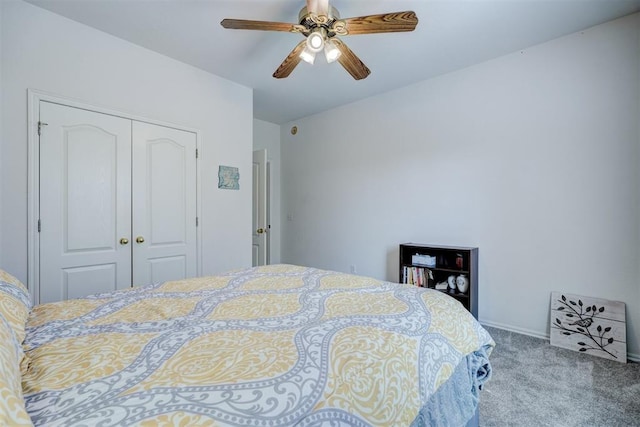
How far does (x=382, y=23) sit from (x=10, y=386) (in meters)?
2.20

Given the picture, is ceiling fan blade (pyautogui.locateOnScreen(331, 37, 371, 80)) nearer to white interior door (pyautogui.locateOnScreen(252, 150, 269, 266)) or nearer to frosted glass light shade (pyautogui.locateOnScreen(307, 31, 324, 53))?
frosted glass light shade (pyautogui.locateOnScreen(307, 31, 324, 53))

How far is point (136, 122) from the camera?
8.71 ft

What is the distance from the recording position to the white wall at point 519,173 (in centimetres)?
231

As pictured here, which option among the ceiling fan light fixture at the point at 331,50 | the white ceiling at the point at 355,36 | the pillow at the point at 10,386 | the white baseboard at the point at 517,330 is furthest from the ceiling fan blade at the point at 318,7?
the white baseboard at the point at 517,330

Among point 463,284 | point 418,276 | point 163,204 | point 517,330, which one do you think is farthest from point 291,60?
point 517,330

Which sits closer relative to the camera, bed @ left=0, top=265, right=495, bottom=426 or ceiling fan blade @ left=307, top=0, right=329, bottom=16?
bed @ left=0, top=265, right=495, bottom=426

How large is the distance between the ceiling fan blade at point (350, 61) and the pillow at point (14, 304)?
7.09 feet

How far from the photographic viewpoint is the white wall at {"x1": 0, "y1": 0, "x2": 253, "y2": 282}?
2.06 m

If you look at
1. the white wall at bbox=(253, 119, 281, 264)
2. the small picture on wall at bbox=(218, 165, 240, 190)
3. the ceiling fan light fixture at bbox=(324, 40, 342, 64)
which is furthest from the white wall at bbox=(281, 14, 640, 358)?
the ceiling fan light fixture at bbox=(324, 40, 342, 64)

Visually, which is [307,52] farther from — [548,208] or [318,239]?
[318,239]

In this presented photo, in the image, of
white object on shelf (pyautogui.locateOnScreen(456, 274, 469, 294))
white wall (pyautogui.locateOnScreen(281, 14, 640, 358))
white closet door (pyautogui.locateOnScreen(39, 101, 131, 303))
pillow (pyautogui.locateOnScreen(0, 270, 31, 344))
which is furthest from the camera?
white object on shelf (pyautogui.locateOnScreen(456, 274, 469, 294))

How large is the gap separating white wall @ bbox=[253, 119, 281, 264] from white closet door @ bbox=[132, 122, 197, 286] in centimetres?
190

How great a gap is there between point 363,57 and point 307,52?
3.15 ft

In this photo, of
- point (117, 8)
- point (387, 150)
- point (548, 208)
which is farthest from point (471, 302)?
point (117, 8)
